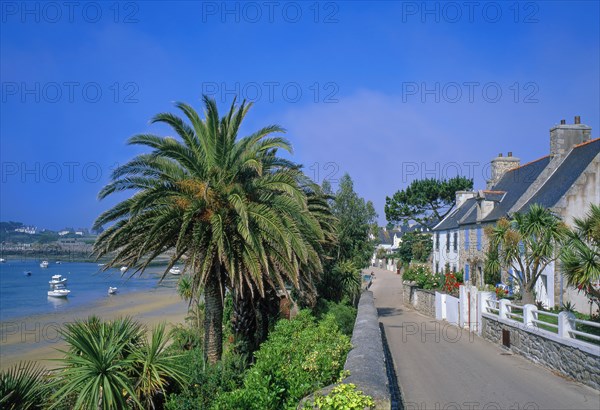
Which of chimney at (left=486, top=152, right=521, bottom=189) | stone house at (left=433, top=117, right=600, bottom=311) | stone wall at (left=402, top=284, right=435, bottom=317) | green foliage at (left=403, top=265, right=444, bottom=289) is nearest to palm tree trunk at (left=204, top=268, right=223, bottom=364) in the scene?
stone house at (left=433, top=117, right=600, bottom=311)

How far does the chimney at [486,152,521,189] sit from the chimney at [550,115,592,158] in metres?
9.23

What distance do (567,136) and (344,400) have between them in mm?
26102

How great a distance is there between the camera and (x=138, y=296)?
61844 millimetres

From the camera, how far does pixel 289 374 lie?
26.3 feet

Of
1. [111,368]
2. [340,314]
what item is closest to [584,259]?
[340,314]

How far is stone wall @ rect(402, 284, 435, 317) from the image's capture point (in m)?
30.4

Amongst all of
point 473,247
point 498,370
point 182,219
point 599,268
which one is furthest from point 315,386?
point 473,247

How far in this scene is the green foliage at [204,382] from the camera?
936 cm

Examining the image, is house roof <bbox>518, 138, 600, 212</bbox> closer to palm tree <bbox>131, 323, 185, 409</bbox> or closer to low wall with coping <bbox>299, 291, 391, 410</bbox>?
low wall with coping <bbox>299, 291, 391, 410</bbox>

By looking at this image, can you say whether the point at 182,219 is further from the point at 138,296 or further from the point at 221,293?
the point at 138,296

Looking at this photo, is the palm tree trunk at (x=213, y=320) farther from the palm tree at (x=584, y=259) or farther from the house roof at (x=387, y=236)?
the house roof at (x=387, y=236)

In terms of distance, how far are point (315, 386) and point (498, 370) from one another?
8.16 meters

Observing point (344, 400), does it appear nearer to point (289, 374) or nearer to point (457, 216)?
point (289, 374)

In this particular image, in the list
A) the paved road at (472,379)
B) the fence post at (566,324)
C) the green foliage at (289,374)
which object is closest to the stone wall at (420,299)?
the paved road at (472,379)
